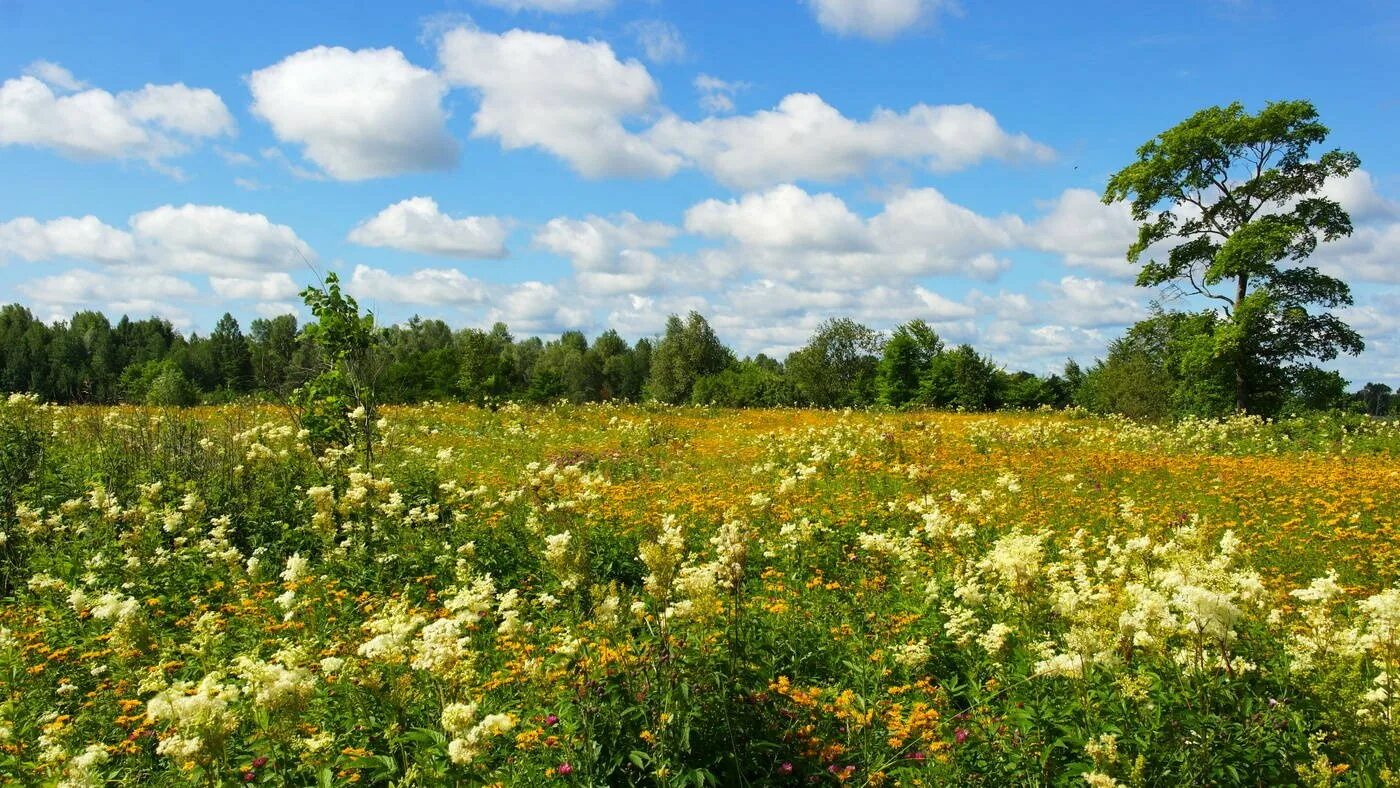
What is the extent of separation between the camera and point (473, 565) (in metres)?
6.96

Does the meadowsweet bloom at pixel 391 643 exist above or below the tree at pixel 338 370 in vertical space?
below

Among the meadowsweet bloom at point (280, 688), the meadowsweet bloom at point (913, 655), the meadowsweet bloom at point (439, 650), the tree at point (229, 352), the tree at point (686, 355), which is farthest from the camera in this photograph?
the tree at point (686, 355)

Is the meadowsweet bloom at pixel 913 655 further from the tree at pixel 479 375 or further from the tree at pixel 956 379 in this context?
the tree at pixel 956 379

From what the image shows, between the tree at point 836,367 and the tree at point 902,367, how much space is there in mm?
3268

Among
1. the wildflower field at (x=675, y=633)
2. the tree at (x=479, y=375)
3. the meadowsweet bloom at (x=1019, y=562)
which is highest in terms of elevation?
the tree at (x=479, y=375)

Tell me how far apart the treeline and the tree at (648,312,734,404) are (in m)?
0.11

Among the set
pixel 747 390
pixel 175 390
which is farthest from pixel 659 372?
pixel 175 390

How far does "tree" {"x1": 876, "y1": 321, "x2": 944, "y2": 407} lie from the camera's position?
1521 inches

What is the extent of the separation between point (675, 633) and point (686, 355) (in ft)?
201

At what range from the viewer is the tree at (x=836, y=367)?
44.4 metres

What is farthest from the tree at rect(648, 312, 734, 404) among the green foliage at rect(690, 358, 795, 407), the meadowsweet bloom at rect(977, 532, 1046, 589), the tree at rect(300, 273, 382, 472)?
the meadowsweet bloom at rect(977, 532, 1046, 589)

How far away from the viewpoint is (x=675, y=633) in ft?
14.5

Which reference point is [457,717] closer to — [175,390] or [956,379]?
[175,390]

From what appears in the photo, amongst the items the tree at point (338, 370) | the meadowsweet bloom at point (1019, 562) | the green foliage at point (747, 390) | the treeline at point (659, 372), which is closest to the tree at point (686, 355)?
the treeline at point (659, 372)
